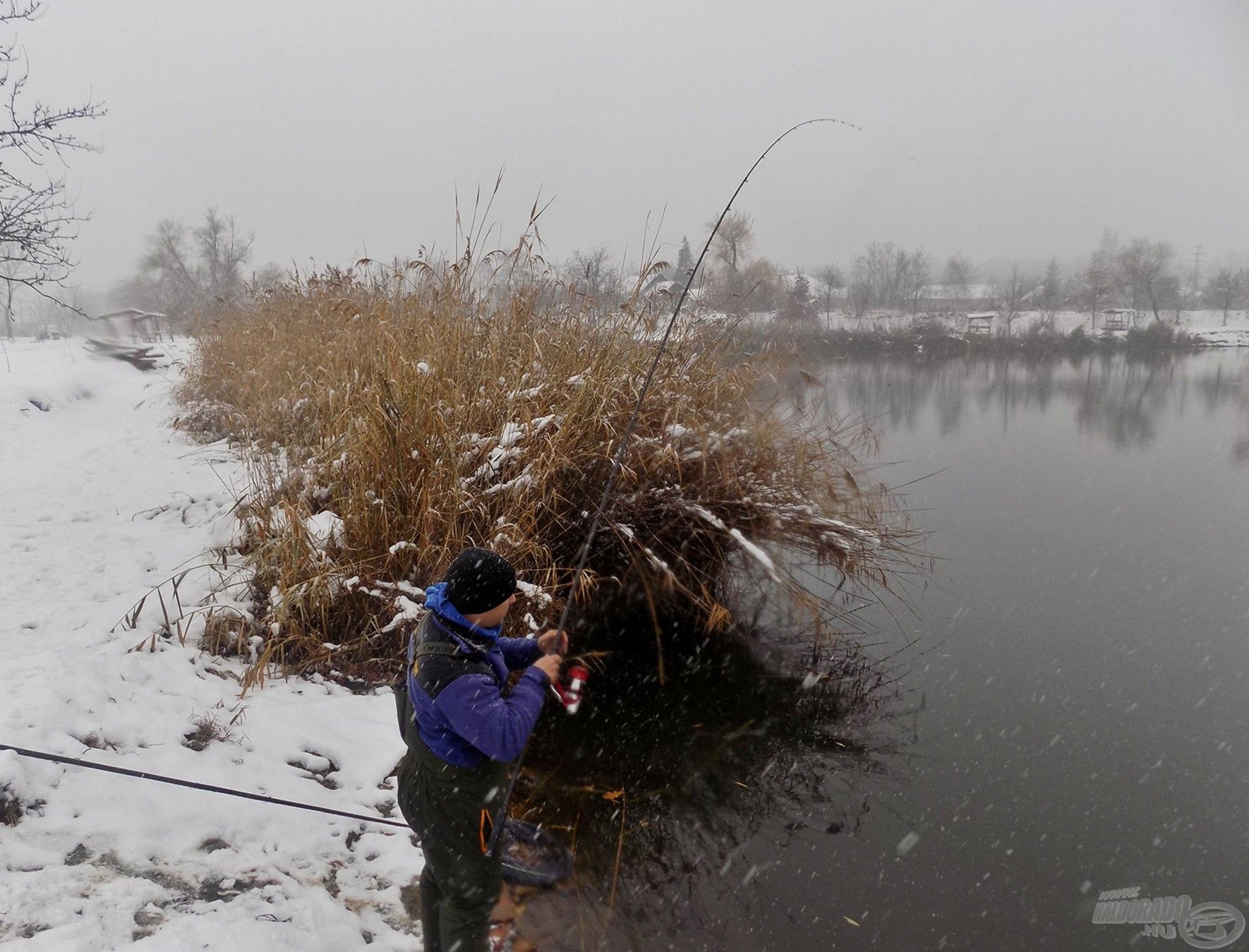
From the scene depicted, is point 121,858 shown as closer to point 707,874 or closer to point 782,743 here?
point 707,874

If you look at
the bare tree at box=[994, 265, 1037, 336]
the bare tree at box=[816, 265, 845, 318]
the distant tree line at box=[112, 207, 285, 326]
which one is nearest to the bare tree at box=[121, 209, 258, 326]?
the distant tree line at box=[112, 207, 285, 326]

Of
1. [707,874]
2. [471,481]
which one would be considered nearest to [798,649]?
[707,874]

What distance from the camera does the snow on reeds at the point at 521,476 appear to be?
377 cm

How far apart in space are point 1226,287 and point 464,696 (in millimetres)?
57246

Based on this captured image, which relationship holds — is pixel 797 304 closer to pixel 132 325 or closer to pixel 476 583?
pixel 476 583

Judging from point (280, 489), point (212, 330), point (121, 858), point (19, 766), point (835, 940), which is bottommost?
point (835, 940)

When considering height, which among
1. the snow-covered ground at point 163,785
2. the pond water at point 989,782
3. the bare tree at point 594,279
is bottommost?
the pond water at point 989,782

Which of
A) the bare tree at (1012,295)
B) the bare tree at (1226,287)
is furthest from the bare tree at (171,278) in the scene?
the bare tree at (1226,287)

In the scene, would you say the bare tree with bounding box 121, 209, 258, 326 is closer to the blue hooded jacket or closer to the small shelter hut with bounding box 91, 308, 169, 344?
the small shelter hut with bounding box 91, 308, 169, 344

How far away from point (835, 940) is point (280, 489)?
370 centimetres

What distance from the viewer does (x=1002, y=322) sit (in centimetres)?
3500

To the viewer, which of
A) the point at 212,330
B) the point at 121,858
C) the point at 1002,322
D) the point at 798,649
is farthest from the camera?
the point at 1002,322

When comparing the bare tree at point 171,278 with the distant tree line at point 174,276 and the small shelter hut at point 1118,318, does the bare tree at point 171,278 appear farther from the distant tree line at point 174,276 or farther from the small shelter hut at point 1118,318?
the small shelter hut at point 1118,318

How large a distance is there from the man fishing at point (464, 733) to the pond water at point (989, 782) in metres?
Answer: 0.71
